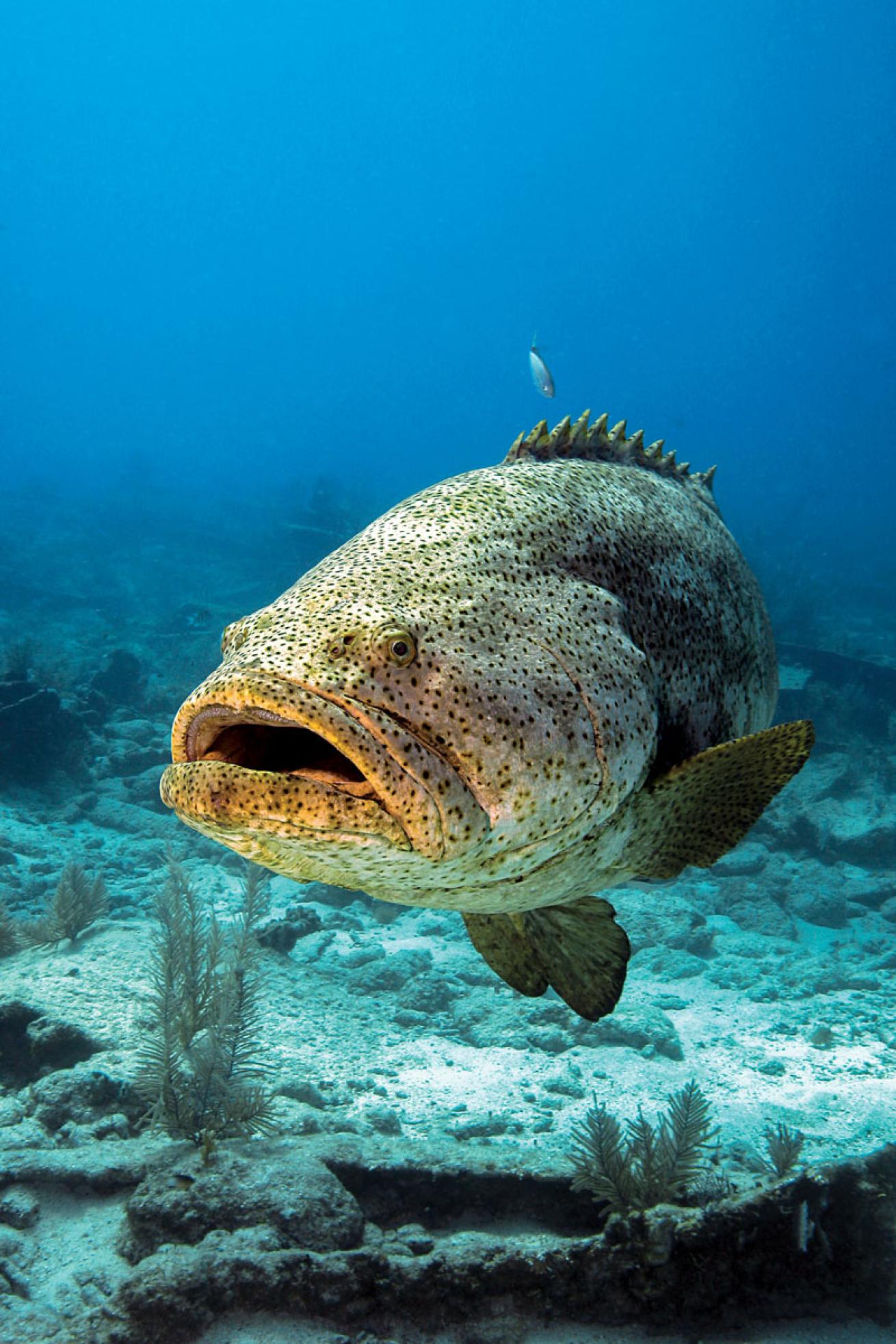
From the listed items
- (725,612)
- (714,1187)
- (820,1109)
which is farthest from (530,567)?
(820,1109)

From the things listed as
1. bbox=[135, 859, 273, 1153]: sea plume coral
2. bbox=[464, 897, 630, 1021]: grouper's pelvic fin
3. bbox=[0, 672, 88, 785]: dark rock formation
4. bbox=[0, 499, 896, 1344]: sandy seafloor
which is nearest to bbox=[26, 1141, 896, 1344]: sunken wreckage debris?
bbox=[0, 499, 896, 1344]: sandy seafloor

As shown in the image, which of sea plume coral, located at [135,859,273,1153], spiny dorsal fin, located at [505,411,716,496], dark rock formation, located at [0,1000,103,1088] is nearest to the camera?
spiny dorsal fin, located at [505,411,716,496]

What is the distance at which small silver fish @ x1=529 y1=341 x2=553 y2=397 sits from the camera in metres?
12.9

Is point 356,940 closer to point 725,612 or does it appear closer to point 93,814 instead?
point 93,814

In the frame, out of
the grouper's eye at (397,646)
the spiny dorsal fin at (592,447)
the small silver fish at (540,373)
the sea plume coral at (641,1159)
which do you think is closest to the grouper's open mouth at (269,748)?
the grouper's eye at (397,646)

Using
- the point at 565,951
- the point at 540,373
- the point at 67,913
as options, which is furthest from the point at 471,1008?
the point at 540,373

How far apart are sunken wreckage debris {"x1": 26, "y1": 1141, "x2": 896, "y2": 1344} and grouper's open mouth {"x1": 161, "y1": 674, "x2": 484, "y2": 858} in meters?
2.63

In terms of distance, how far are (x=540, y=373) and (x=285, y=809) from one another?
12955 mm

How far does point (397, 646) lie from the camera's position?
2.13 meters

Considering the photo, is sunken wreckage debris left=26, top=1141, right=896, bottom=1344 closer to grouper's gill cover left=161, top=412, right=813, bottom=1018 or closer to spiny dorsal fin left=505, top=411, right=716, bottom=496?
grouper's gill cover left=161, top=412, right=813, bottom=1018

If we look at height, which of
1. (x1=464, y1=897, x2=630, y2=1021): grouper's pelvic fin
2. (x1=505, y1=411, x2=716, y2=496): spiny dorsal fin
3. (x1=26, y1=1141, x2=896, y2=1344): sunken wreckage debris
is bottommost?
(x1=26, y1=1141, x2=896, y2=1344): sunken wreckage debris

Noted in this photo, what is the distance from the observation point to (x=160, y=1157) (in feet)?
14.1

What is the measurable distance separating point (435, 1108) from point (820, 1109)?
3364 mm

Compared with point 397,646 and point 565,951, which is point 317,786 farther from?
point 565,951
